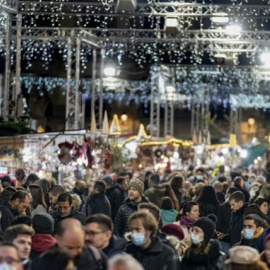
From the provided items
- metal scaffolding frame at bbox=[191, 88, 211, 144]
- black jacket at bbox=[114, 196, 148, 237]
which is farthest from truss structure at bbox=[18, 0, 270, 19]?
metal scaffolding frame at bbox=[191, 88, 211, 144]

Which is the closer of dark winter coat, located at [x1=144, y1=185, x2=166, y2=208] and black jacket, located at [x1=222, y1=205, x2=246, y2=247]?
black jacket, located at [x1=222, y1=205, x2=246, y2=247]

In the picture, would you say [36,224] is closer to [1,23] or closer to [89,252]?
[89,252]

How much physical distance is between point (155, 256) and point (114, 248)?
1.73 feet

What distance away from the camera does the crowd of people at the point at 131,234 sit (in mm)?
9938

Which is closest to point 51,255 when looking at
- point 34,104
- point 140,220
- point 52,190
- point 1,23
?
point 140,220

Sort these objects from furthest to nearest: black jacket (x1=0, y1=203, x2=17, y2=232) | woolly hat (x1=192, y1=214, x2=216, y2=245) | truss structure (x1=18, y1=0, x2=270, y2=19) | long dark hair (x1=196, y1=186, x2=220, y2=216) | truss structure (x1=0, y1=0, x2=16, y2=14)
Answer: truss structure (x1=18, y1=0, x2=270, y2=19) < truss structure (x1=0, y1=0, x2=16, y2=14) < long dark hair (x1=196, y1=186, x2=220, y2=216) < black jacket (x1=0, y1=203, x2=17, y2=232) < woolly hat (x1=192, y1=214, x2=216, y2=245)

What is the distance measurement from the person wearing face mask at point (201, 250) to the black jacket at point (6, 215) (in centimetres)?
387

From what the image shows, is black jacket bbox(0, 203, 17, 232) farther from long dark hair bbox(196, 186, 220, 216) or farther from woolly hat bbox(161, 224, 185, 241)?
long dark hair bbox(196, 186, 220, 216)

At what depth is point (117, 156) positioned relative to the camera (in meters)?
40.4

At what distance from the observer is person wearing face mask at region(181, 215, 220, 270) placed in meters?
12.8

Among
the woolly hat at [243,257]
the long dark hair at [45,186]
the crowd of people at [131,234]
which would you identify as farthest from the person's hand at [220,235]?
the woolly hat at [243,257]

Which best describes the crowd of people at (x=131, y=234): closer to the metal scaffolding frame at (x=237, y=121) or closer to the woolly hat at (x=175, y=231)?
the woolly hat at (x=175, y=231)

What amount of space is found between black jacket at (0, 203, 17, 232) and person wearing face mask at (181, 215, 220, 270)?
12.7ft

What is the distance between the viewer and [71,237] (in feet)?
33.7
